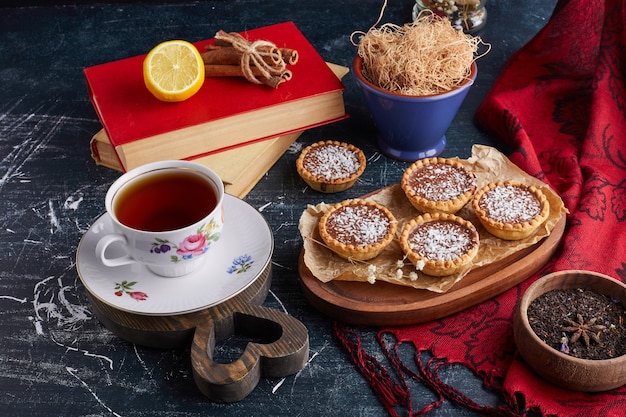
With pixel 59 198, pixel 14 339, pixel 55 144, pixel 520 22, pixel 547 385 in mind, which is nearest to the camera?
pixel 547 385

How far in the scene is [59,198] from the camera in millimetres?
1846

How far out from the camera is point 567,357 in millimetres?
1307

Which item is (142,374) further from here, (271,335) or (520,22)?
(520,22)

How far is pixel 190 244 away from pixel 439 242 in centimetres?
51

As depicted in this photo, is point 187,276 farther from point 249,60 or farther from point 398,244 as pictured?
point 249,60

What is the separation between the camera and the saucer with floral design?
1431 millimetres

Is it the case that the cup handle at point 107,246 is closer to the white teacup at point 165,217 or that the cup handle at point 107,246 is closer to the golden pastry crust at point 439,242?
the white teacup at point 165,217

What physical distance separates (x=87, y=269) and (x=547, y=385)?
90cm

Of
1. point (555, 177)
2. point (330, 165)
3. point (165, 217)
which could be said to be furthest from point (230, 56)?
point (555, 177)

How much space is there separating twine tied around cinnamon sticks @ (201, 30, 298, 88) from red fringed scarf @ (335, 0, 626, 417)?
21.9 inches

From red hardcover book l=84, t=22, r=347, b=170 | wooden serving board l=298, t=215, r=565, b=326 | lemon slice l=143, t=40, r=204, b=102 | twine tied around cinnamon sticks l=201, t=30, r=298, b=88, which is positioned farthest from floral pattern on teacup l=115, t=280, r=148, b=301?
twine tied around cinnamon sticks l=201, t=30, r=298, b=88

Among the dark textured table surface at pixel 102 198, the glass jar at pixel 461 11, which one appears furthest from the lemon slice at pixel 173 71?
the glass jar at pixel 461 11

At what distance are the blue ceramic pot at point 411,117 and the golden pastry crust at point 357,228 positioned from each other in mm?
287

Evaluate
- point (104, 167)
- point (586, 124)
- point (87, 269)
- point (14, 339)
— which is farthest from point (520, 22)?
point (14, 339)
